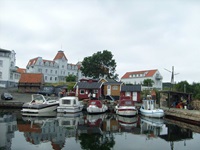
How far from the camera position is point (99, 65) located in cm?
7175

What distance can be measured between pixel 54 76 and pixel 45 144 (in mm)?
72768

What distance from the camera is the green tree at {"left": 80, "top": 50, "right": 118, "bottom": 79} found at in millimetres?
70812

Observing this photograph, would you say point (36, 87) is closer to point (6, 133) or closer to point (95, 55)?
point (95, 55)

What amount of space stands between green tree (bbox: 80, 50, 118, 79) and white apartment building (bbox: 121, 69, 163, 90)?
15849mm

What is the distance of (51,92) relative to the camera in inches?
1780

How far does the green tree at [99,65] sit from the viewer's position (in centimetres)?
7081

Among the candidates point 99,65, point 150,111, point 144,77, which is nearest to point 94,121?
point 150,111

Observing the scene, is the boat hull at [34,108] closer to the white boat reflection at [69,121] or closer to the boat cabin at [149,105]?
the white boat reflection at [69,121]

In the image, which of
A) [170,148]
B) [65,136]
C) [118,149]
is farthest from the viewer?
[65,136]

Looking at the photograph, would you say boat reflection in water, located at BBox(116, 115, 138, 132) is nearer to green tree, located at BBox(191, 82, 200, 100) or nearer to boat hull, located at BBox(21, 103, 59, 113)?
boat hull, located at BBox(21, 103, 59, 113)

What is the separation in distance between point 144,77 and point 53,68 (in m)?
36.8

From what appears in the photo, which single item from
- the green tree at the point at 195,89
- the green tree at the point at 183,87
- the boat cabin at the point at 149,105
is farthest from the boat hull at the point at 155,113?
the green tree at the point at 183,87

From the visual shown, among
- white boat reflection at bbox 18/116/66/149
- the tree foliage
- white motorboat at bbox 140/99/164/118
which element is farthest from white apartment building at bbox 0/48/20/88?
the tree foliage

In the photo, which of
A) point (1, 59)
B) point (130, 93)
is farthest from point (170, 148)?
point (1, 59)
